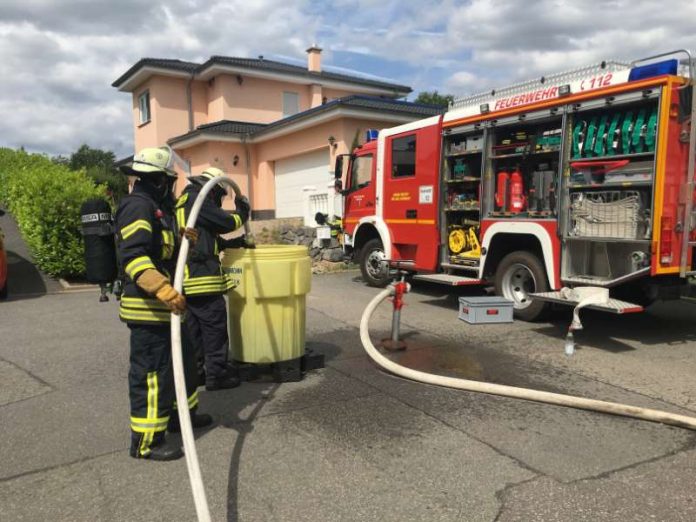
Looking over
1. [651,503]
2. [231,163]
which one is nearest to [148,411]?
[651,503]

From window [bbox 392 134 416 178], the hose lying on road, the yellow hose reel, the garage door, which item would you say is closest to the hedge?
window [bbox 392 134 416 178]

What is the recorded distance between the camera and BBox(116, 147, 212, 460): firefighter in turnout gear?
11.0 ft

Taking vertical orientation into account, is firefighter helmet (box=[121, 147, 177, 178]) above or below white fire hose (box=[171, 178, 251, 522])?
above

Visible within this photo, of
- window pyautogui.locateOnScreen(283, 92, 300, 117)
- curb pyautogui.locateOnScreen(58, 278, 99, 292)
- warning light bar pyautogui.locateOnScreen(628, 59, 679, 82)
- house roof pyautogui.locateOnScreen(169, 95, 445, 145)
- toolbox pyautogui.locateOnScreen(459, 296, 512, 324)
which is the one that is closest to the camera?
warning light bar pyautogui.locateOnScreen(628, 59, 679, 82)

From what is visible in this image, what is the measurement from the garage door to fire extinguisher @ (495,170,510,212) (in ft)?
30.1

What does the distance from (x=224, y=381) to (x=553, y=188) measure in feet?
15.2

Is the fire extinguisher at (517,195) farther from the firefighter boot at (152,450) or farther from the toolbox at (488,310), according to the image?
the firefighter boot at (152,450)

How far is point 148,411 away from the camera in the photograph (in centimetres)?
343

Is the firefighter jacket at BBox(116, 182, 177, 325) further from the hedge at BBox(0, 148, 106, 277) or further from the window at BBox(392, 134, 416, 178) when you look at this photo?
the hedge at BBox(0, 148, 106, 277)

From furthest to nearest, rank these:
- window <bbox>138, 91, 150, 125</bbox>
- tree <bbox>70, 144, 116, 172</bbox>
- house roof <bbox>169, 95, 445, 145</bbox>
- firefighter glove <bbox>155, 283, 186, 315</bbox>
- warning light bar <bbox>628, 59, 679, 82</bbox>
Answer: tree <bbox>70, 144, 116, 172</bbox> < window <bbox>138, 91, 150, 125</bbox> < house roof <bbox>169, 95, 445, 145</bbox> < warning light bar <bbox>628, 59, 679, 82</bbox> < firefighter glove <bbox>155, 283, 186, 315</bbox>

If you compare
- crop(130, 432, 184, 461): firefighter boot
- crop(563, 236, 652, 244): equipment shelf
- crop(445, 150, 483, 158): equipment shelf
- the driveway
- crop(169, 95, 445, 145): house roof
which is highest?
crop(169, 95, 445, 145): house roof

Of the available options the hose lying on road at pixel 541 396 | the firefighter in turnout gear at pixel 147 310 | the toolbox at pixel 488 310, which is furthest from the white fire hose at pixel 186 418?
the toolbox at pixel 488 310

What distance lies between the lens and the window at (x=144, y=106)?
2419cm

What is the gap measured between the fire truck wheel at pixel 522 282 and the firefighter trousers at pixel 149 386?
4.80 meters
